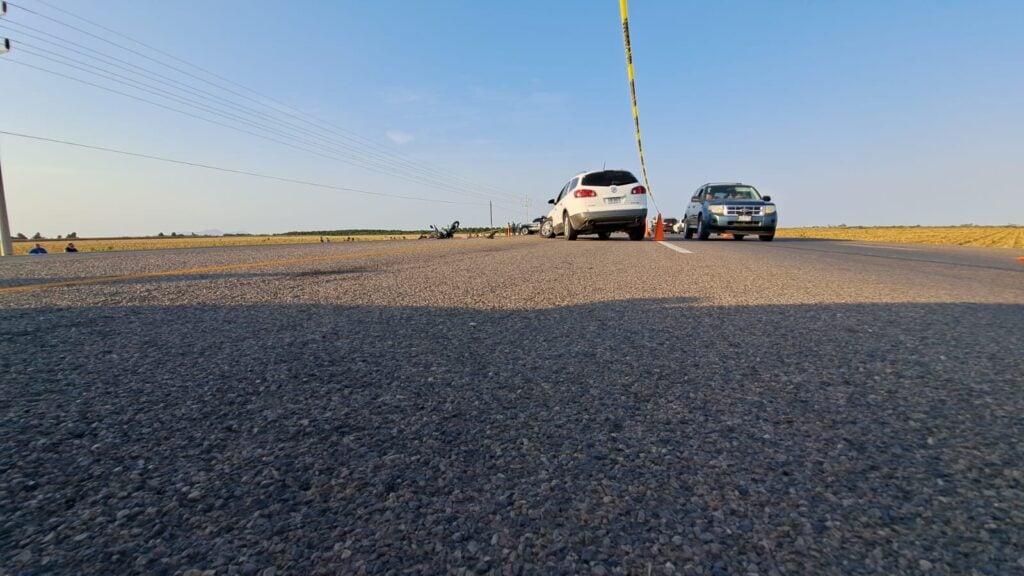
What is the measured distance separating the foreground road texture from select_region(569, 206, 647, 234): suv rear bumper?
10896 millimetres

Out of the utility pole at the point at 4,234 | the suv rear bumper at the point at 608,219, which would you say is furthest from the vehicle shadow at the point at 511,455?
the utility pole at the point at 4,234

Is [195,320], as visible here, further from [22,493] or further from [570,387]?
[570,387]

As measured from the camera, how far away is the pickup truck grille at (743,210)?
14727 millimetres

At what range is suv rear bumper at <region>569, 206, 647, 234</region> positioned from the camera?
45.3 ft

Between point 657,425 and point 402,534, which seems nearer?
point 402,534

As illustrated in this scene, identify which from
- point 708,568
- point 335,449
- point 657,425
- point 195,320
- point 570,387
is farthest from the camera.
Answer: point 195,320

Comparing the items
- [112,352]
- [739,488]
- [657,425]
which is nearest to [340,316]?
[112,352]

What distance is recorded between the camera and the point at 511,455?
138 centimetres

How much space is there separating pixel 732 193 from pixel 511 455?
55.7 feet

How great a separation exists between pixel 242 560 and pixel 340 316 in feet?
8.12

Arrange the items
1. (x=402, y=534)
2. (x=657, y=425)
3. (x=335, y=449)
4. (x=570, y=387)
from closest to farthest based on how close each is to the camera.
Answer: (x=402, y=534) → (x=335, y=449) → (x=657, y=425) → (x=570, y=387)

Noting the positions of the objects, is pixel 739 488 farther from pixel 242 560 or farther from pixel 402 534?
pixel 242 560

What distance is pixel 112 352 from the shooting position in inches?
94.6

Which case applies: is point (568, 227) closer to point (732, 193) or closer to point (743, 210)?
point (743, 210)
